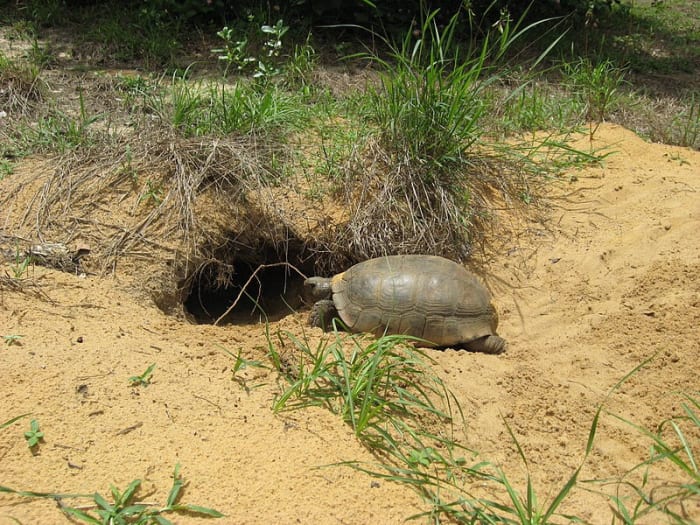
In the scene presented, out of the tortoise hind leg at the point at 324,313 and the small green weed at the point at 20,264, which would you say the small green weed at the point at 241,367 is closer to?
the tortoise hind leg at the point at 324,313

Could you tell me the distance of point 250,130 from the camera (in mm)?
5027

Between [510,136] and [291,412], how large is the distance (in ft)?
12.3

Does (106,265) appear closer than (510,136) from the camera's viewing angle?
Yes

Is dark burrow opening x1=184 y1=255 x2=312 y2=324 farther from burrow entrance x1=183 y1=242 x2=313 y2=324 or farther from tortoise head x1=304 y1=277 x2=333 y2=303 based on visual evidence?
tortoise head x1=304 y1=277 x2=333 y2=303

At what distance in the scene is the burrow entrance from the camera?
4961 millimetres

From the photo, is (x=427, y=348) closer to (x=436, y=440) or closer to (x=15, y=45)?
(x=436, y=440)

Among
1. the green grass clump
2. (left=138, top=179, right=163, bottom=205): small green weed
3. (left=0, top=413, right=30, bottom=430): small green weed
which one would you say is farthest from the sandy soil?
the green grass clump

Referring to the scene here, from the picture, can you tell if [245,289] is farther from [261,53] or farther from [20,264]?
[261,53]

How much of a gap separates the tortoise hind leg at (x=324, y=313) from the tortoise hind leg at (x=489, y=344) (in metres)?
1.03

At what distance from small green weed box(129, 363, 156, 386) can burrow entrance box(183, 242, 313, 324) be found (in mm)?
1665

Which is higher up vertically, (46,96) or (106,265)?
(46,96)

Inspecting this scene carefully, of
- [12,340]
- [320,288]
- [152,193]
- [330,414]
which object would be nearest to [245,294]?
[320,288]

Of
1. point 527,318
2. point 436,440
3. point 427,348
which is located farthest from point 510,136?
point 436,440

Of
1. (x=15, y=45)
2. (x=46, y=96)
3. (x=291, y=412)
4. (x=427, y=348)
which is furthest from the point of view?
(x=15, y=45)
